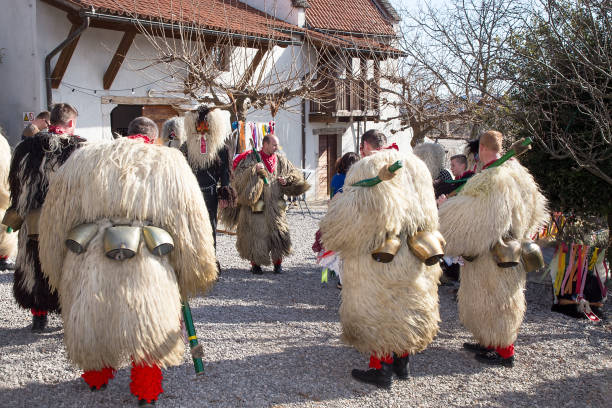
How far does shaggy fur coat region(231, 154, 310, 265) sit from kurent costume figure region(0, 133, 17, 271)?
239 centimetres

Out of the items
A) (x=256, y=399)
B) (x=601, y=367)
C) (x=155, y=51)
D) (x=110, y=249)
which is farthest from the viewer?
(x=155, y=51)

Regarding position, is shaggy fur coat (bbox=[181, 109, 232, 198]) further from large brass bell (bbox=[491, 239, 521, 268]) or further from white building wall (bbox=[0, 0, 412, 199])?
white building wall (bbox=[0, 0, 412, 199])

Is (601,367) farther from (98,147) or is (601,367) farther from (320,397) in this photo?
(98,147)

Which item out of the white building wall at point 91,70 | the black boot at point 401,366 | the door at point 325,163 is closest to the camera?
the black boot at point 401,366

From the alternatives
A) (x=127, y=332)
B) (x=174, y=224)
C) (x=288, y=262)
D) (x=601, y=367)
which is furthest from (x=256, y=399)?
(x=288, y=262)

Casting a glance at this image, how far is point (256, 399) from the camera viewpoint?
3516 millimetres

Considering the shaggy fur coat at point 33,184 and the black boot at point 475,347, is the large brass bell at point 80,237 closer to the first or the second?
the shaggy fur coat at point 33,184

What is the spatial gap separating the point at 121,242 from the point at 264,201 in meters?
3.80

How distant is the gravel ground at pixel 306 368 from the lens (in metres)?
3.54

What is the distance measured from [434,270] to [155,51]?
11.1m

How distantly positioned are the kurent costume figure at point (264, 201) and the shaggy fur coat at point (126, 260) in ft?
10.8

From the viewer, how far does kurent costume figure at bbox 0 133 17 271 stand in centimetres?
561

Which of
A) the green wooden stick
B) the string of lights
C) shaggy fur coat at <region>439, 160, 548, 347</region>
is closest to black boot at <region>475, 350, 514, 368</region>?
shaggy fur coat at <region>439, 160, 548, 347</region>

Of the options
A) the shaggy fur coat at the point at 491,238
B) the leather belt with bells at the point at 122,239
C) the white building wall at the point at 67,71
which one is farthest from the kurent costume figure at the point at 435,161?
the white building wall at the point at 67,71
